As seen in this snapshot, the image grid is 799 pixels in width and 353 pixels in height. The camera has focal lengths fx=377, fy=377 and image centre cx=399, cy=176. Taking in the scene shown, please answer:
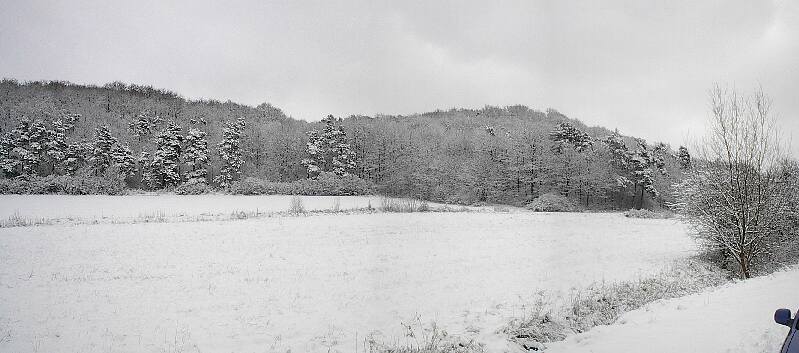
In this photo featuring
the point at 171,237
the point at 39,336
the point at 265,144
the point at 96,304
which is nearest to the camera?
the point at 39,336

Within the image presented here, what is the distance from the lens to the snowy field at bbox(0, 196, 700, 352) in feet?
29.3

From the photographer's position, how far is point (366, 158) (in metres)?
74.4

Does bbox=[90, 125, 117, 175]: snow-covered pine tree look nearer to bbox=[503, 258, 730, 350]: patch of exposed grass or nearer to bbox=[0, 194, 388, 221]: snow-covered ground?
bbox=[0, 194, 388, 221]: snow-covered ground

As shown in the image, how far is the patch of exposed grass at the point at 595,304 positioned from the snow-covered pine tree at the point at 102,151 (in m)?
67.0

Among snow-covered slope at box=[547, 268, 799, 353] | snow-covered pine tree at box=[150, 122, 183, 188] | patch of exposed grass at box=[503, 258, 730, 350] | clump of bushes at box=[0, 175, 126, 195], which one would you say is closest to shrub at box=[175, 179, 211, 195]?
snow-covered pine tree at box=[150, 122, 183, 188]

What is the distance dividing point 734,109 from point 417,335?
47.8ft

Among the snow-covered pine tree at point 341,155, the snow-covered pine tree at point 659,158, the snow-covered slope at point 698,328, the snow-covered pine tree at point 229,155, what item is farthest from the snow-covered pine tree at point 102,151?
the snow-covered pine tree at point 659,158

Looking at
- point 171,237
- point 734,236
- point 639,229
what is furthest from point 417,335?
point 639,229

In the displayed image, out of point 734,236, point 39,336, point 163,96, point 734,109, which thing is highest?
point 163,96

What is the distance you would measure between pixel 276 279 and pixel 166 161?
53.4 m

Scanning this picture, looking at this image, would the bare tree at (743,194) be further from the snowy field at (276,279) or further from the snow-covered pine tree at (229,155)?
the snow-covered pine tree at (229,155)

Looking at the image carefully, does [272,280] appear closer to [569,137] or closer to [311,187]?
[311,187]

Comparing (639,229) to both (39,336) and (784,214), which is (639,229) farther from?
(39,336)

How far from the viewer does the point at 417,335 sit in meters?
9.03
